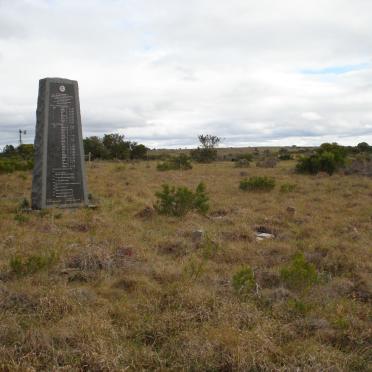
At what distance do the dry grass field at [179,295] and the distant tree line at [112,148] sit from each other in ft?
95.4

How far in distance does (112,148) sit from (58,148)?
28.9 m

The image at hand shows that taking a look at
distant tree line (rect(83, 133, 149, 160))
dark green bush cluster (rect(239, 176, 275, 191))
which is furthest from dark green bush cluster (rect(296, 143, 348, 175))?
distant tree line (rect(83, 133, 149, 160))

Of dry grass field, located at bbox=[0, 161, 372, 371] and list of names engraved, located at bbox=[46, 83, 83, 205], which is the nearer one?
dry grass field, located at bbox=[0, 161, 372, 371]

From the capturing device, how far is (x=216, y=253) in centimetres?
629

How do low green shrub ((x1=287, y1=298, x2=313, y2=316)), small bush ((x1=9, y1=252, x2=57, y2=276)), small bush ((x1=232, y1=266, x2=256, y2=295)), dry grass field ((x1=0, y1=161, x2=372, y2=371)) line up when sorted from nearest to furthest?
dry grass field ((x1=0, y1=161, x2=372, y2=371)) < low green shrub ((x1=287, y1=298, x2=313, y2=316)) < small bush ((x1=232, y1=266, x2=256, y2=295)) < small bush ((x1=9, y1=252, x2=57, y2=276))

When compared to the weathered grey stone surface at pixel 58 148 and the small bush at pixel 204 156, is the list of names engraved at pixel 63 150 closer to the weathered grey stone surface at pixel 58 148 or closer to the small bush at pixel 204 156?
the weathered grey stone surface at pixel 58 148

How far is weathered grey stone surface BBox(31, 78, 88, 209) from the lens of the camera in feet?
31.7

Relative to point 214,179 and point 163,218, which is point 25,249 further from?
point 214,179

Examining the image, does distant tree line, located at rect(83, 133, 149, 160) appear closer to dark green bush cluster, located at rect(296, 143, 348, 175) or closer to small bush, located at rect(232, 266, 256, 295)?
dark green bush cluster, located at rect(296, 143, 348, 175)

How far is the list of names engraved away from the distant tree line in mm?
27059

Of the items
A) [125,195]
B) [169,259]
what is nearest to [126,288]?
[169,259]

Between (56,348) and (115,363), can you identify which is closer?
(115,363)

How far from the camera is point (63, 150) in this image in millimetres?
9969

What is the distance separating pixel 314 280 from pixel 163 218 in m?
4.52
